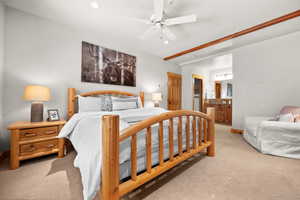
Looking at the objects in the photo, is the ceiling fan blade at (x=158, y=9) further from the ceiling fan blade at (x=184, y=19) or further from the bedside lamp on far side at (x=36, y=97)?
the bedside lamp on far side at (x=36, y=97)

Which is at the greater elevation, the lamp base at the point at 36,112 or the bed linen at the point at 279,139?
the lamp base at the point at 36,112

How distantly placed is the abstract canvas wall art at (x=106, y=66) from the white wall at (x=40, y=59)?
0.12 m

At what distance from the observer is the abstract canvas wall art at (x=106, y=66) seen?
2715 mm

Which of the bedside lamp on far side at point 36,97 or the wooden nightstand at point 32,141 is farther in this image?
the bedside lamp on far side at point 36,97

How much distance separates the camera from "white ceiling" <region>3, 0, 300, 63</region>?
189 cm

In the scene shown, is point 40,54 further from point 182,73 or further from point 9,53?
point 182,73

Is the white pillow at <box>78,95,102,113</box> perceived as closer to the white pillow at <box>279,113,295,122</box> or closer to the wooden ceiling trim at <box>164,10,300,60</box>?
the wooden ceiling trim at <box>164,10,300,60</box>

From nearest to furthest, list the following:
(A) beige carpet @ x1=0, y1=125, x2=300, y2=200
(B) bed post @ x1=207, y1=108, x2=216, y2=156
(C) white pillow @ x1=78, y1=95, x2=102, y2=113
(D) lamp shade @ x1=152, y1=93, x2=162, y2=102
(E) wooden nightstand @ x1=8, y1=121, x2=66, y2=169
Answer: (A) beige carpet @ x1=0, y1=125, x2=300, y2=200 → (E) wooden nightstand @ x1=8, y1=121, x2=66, y2=169 → (B) bed post @ x1=207, y1=108, x2=216, y2=156 → (C) white pillow @ x1=78, y1=95, x2=102, y2=113 → (D) lamp shade @ x1=152, y1=93, x2=162, y2=102

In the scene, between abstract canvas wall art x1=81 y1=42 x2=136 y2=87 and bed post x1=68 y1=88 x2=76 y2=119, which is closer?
bed post x1=68 y1=88 x2=76 y2=119

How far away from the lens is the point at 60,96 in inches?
94.3

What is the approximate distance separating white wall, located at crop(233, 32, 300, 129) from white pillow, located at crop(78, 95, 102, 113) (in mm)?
3937

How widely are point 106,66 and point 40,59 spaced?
1.23 metres

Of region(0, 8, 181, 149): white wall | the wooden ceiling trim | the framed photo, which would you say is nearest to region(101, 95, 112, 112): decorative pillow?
region(0, 8, 181, 149): white wall

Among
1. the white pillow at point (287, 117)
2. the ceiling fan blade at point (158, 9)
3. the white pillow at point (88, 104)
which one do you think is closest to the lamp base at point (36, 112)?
the white pillow at point (88, 104)
